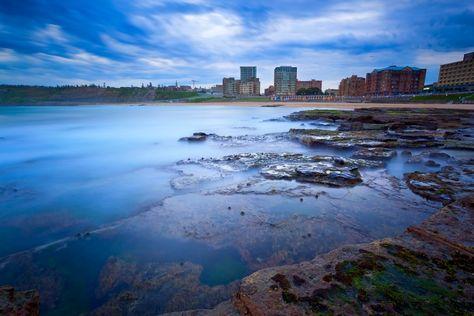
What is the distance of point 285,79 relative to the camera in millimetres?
172875

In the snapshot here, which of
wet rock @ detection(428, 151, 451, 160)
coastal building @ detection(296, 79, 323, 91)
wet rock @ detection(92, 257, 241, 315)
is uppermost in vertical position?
coastal building @ detection(296, 79, 323, 91)

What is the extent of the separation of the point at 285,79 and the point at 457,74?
312 ft

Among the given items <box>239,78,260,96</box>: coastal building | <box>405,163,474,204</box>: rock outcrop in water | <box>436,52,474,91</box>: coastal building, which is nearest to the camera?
<box>405,163,474,204</box>: rock outcrop in water

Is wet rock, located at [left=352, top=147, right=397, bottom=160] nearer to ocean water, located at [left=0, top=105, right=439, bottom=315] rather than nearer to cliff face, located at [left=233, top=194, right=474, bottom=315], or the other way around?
ocean water, located at [left=0, top=105, right=439, bottom=315]

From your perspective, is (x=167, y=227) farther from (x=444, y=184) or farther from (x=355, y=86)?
(x=355, y=86)

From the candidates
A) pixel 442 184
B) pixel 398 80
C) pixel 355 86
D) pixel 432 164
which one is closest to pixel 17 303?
pixel 442 184

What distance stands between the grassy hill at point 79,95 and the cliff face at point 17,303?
143 metres

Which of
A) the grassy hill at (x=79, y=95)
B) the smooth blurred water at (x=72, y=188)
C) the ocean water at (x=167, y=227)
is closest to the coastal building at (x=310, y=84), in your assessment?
the grassy hill at (x=79, y=95)

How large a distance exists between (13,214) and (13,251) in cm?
197

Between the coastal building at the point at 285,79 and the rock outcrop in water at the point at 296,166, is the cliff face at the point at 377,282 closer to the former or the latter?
the rock outcrop in water at the point at 296,166

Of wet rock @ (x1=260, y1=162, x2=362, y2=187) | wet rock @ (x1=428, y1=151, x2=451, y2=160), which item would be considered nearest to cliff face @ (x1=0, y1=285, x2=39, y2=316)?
wet rock @ (x1=260, y1=162, x2=362, y2=187)

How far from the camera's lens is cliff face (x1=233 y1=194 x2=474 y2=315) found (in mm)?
2451

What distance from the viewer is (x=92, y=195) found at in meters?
7.12

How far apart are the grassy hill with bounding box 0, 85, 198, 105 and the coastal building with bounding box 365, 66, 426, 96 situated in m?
92.1
